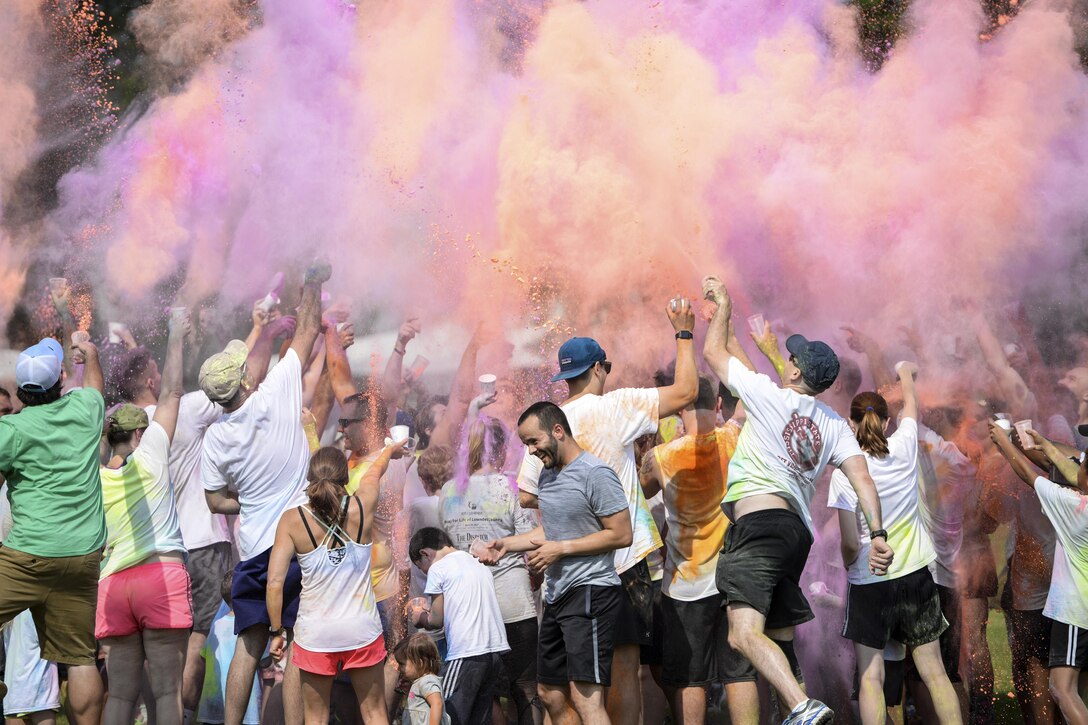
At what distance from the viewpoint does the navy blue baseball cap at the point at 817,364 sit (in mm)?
5242

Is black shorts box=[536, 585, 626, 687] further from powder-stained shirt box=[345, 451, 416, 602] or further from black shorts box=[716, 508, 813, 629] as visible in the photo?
powder-stained shirt box=[345, 451, 416, 602]

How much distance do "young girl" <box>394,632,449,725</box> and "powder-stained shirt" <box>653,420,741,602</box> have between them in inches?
48.0

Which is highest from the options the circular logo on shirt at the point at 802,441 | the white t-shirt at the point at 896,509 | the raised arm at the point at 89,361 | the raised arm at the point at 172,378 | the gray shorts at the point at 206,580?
the circular logo on shirt at the point at 802,441

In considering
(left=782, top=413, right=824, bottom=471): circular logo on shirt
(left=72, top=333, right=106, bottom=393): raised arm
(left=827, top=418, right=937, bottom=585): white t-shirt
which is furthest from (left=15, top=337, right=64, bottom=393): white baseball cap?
(left=827, top=418, right=937, bottom=585): white t-shirt

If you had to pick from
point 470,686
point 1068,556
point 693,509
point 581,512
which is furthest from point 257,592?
point 1068,556

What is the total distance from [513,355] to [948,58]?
11.9 feet

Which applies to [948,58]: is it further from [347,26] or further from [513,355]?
[347,26]

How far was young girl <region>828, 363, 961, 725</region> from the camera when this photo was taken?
568 centimetres

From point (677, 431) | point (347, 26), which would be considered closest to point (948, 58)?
point (677, 431)

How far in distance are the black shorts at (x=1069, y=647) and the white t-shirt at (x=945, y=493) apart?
0.96m

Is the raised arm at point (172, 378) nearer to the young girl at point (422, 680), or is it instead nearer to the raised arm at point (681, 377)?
the young girl at point (422, 680)

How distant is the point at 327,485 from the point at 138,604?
4.25 feet

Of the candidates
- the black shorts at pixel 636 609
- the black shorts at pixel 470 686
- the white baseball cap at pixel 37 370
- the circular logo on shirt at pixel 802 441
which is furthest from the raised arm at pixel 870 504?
the white baseball cap at pixel 37 370

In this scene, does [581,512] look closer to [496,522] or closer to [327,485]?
[327,485]
